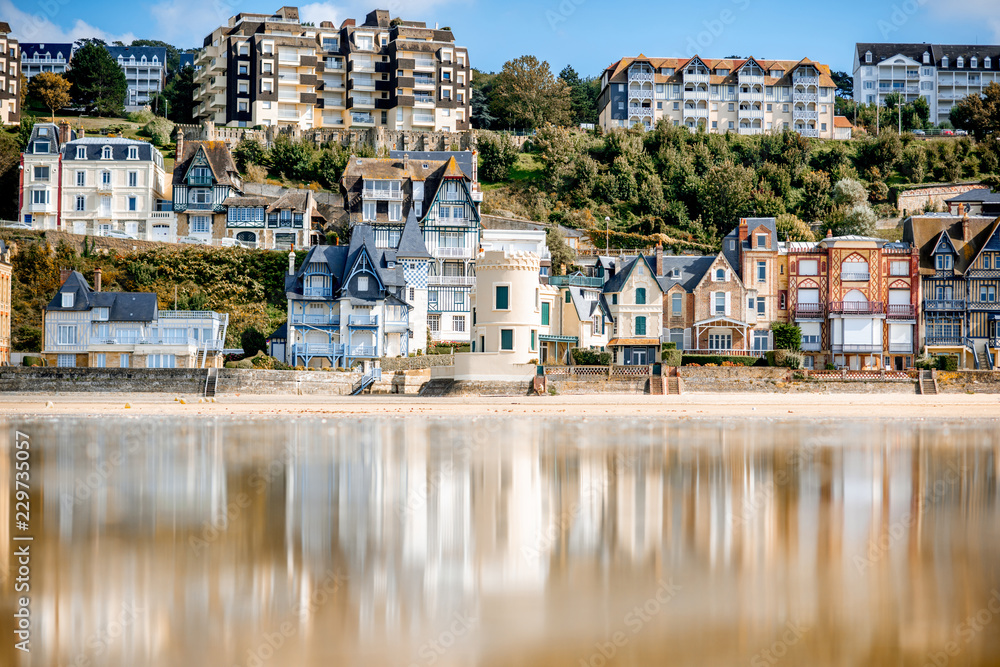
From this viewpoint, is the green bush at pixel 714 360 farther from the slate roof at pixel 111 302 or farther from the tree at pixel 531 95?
the tree at pixel 531 95

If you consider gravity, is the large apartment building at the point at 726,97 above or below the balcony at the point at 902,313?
above

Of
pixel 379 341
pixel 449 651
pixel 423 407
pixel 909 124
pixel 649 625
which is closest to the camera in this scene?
pixel 449 651

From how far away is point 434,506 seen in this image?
13.4 metres

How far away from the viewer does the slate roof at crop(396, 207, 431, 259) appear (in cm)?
4697

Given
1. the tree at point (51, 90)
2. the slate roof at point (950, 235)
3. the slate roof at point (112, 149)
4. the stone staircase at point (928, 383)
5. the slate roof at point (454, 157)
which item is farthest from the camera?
the tree at point (51, 90)

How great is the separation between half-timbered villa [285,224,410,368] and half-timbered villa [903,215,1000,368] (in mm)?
24062

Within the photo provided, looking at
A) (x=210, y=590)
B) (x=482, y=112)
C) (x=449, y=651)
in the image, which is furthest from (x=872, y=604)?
(x=482, y=112)

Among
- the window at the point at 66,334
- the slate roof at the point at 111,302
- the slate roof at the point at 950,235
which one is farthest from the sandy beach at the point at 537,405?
the slate roof at the point at 950,235

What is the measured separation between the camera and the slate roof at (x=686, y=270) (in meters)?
46.2

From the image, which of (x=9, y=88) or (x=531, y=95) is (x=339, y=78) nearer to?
(x=531, y=95)

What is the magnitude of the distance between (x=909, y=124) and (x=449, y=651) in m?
82.4

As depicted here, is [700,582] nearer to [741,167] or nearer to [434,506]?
[434,506]

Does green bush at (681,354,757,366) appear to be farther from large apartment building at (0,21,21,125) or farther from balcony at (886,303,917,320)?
large apartment building at (0,21,21,125)

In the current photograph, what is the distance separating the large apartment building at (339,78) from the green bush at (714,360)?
35655 mm
